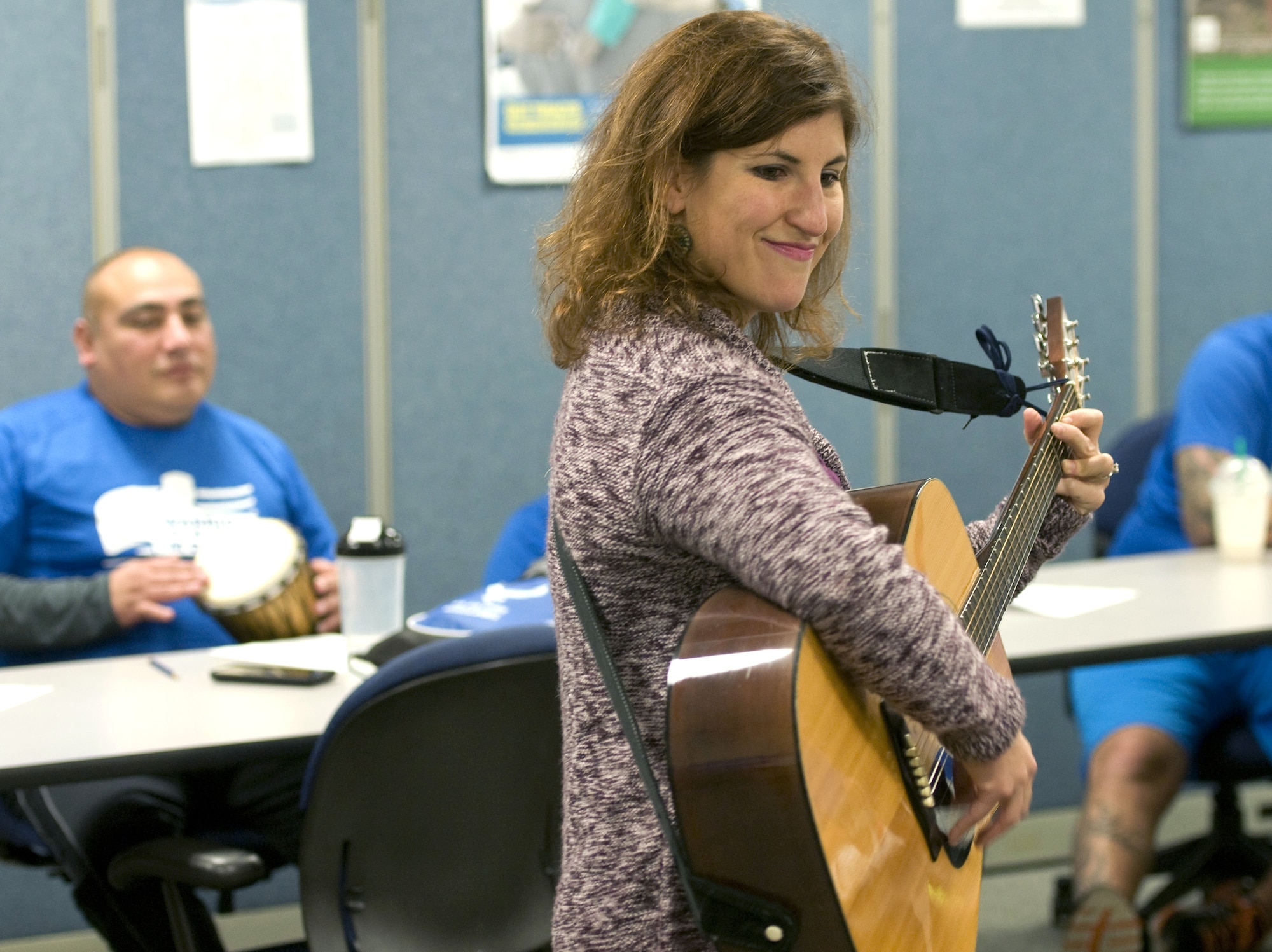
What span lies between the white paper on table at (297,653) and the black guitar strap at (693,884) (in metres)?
0.98

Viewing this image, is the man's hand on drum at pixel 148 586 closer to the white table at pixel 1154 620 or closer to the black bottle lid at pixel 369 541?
the black bottle lid at pixel 369 541

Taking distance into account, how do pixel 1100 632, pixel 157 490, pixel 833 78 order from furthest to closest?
pixel 157 490, pixel 1100 632, pixel 833 78

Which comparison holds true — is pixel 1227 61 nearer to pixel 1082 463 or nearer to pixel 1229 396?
pixel 1229 396

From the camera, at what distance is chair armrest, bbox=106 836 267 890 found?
150 centimetres

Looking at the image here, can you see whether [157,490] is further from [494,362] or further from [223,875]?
[223,875]

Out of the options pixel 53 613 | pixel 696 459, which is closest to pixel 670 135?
pixel 696 459

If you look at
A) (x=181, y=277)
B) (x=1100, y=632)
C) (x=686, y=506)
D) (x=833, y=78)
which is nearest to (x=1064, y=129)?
(x=1100, y=632)

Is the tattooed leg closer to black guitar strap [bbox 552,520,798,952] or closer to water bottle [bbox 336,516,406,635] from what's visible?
water bottle [bbox 336,516,406,635]

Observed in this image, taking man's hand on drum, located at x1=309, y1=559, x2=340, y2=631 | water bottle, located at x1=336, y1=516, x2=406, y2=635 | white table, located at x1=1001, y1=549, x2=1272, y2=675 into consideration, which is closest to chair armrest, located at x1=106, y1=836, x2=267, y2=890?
water bottle, located at x1=336, y1=516, x2=406, y2=635

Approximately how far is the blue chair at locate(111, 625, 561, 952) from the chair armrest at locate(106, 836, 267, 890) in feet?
0.54

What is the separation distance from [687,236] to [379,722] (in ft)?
2.12

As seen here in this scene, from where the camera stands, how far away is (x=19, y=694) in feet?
5.60

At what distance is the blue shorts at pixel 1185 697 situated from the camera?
2184 millimetres

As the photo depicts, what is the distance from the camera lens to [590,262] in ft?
3.22
